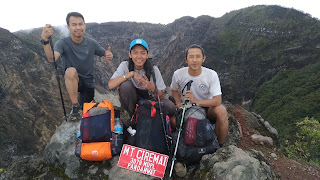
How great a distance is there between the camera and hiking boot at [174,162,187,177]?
3.99 m

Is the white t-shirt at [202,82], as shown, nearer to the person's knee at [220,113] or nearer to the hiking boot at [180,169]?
the person's knee at [220,113]

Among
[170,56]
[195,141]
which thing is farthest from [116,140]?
[170,56]

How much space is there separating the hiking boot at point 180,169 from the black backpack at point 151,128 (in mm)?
321

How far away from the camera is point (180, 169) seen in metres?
3.99

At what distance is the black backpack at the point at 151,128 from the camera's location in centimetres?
409

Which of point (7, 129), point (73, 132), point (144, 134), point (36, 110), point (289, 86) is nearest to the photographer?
point (144, 134)

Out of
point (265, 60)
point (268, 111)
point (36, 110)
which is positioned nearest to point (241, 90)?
point (265, 60)

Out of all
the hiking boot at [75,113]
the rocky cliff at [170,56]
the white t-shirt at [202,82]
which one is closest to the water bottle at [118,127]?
the hiking boot at [75,113]

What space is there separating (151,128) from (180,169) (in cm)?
100

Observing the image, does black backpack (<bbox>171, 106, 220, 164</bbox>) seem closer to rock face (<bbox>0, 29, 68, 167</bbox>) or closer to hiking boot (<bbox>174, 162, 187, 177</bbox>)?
hiking boot (<bbox>174, 162, 187, 177</bbox>)

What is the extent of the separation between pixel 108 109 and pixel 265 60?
207 feet

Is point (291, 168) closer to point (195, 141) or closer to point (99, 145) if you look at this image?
point (195, 141)

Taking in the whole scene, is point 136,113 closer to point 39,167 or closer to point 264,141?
point 39,167

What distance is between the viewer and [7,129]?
106 ft
